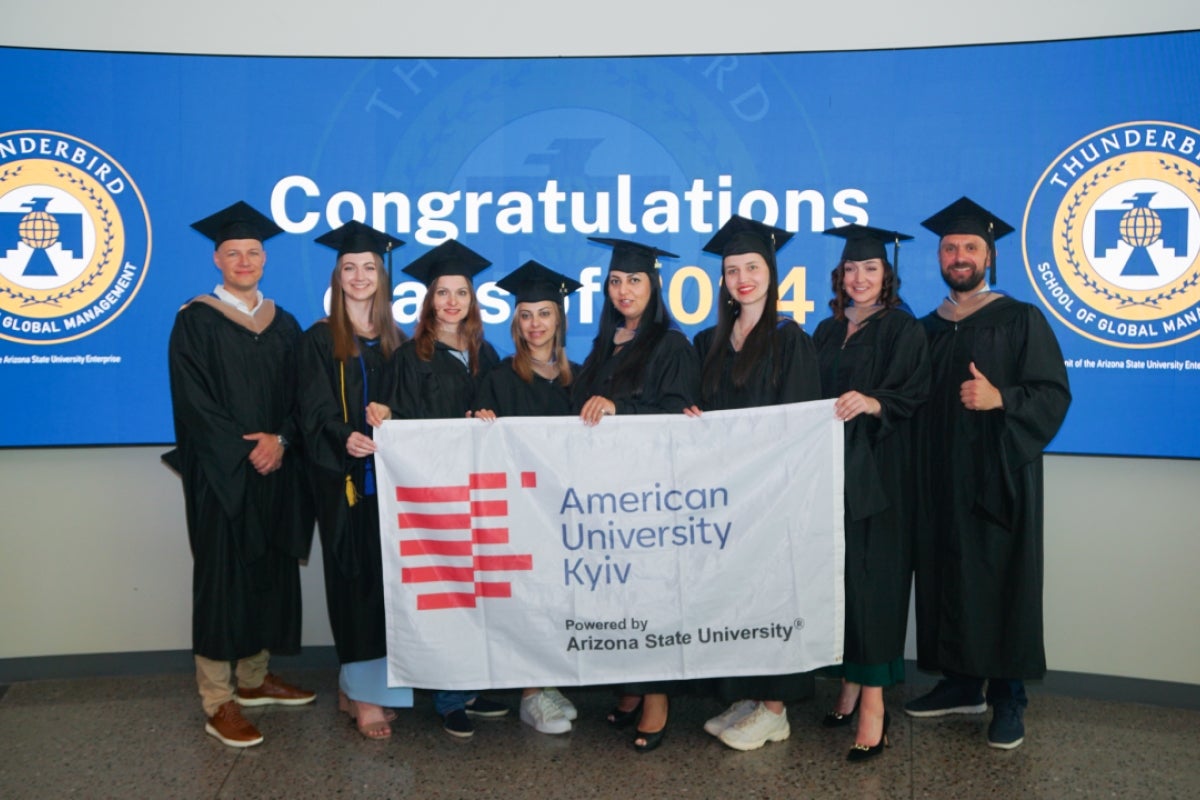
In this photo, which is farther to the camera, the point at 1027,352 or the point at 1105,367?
the point at 1105,367

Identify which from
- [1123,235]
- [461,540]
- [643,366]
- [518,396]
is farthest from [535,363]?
[1123,235]

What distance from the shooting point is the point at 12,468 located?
14.6ft

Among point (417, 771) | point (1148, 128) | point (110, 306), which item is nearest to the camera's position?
point (417, 771)

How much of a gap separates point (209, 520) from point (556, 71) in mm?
2458

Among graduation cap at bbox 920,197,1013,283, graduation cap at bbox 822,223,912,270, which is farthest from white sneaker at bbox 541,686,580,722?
graduation cap at bbox 920,197,1013,283

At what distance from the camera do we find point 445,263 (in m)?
3.76

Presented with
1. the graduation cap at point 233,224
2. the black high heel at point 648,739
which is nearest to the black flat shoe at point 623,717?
the black high heel at point 648,739

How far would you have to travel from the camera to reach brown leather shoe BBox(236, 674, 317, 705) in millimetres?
4152

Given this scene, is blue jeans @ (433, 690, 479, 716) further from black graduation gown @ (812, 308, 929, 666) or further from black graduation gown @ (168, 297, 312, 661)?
black graduation gown @ (812, 308, 929, 666)

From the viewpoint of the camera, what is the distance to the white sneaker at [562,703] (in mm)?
3900

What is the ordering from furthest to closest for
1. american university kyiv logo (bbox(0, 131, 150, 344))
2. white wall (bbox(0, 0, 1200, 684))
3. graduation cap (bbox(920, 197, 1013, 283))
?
1. american university kyiv logo (bbox(0, 131, 150, 344))
2. white wall (bbox(0, 0, 1200, 684))
3. graduation cap (bbox(920, 197, 1013, 283))

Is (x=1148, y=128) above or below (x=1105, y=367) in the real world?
above

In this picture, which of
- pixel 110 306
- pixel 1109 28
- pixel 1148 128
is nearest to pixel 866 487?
pixel 1148 128

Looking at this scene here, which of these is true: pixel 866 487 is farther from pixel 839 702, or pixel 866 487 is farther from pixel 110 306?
pixel 110 306
